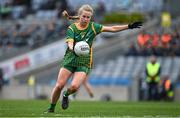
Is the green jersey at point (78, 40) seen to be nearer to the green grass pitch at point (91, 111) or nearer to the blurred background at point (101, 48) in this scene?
the green grass pitch at point (91, 111)

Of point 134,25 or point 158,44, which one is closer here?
point 134,25

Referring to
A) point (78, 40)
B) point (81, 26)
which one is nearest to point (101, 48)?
point (81, 26)

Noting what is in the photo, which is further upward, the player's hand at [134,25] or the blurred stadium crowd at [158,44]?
the blurred stadium crowd at [158,44]

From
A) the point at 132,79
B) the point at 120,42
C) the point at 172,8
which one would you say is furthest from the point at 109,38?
the point at 132,79

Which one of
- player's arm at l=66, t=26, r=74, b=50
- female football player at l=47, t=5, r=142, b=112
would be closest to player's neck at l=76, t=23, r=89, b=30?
female football player at l=47, t=5, r=142, b=112

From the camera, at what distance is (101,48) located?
43.0m

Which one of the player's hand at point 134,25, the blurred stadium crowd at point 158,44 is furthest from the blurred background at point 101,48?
the player's hand at point 134,25

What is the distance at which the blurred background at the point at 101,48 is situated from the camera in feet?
122

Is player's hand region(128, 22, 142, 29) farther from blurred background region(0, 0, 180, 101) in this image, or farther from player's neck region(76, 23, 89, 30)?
blurred background region(0, 0, 180, 101)

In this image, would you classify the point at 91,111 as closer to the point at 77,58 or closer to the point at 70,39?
the point at 77,58

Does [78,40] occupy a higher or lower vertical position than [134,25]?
lower

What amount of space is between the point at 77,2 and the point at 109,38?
4857mm

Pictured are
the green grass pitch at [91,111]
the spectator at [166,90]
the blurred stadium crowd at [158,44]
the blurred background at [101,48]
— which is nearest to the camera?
the green grass pitch at [91,111]

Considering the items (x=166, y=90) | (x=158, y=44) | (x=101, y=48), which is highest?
Answer: (x=101, y=48)
